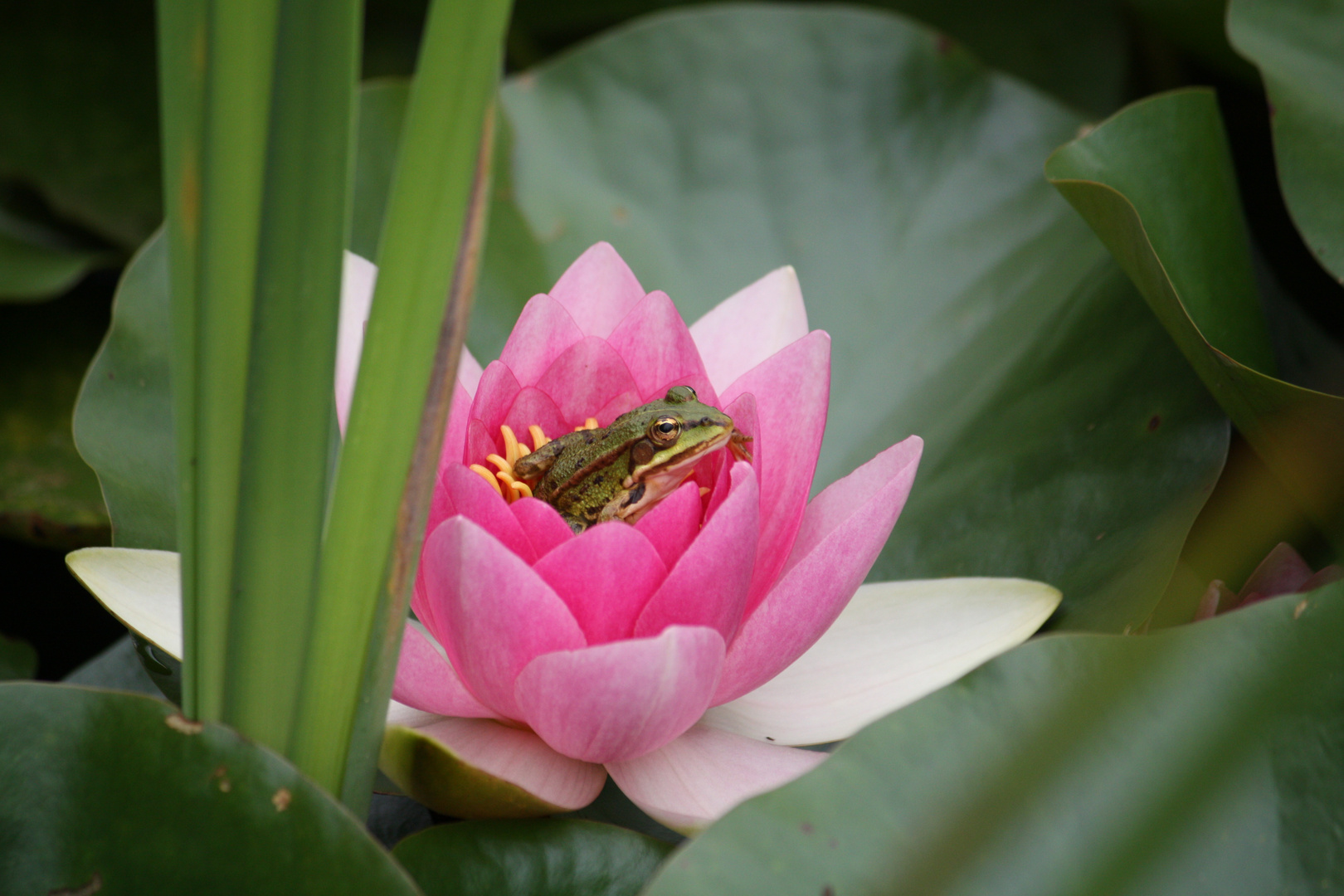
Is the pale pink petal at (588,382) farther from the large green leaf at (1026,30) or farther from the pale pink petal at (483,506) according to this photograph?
the large green leaf at (1026,30)

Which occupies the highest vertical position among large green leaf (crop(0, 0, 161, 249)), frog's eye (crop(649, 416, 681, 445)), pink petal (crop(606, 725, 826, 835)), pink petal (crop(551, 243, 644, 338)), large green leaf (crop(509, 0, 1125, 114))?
large green leaf (crop(509, 0, 1125, 114))

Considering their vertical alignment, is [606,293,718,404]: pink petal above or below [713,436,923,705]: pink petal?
above

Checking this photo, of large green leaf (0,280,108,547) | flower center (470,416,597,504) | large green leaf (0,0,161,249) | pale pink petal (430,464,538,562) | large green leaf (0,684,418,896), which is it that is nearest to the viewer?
large green leaf (0,684,418,896)

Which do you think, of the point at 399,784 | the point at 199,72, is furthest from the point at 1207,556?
the point at 199,72

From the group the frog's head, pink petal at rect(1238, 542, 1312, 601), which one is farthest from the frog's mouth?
pink petal at rect(1238, 542, 1312, 601)

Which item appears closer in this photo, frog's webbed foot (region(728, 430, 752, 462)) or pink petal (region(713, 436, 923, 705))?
pink petal (region(713, 436, 923, 705))

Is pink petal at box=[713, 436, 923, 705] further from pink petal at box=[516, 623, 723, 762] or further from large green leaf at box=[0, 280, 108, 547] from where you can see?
large green leaf at box=[0, 280, 108, 547]
